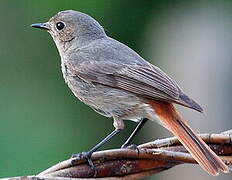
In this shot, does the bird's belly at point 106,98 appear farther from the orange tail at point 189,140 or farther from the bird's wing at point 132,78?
the orange tail at point 189,140

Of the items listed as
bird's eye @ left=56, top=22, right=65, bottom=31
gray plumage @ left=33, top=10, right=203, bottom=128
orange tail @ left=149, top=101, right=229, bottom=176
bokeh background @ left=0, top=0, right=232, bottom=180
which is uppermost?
bird's eye @ left=56, top=22, right=65, bottom=31

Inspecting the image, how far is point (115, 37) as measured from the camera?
28.3 feet

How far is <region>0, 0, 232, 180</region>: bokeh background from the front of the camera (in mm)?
7746

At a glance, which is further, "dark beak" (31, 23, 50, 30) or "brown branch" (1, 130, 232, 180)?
"dark beak" (31, 23, 50, 30)

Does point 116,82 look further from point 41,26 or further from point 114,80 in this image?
point 41,26

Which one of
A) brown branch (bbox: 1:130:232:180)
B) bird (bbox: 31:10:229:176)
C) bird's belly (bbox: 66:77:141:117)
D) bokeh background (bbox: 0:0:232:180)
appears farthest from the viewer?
bokeh background (bbox: 0:0:232:180)

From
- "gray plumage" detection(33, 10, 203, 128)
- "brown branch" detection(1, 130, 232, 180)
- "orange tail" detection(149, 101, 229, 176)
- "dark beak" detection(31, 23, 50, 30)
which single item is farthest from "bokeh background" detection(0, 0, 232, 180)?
"brown branch" detection(1, 130, 232, 180)

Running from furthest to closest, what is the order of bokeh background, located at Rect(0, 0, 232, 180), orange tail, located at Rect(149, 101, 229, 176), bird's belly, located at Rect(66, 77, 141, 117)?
bokeh background, located at Rect(0, 0, 232, 180), bird's belly, located at Rect(66, 77, 141, 117), orange tail, located at Rect(149, 101, 229, 176)

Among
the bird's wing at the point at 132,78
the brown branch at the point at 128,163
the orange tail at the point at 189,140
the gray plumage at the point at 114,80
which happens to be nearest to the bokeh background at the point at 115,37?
the gray plumage at the point at 114,80

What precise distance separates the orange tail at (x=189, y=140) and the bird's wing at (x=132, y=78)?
7 cm

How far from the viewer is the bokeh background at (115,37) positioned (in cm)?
775

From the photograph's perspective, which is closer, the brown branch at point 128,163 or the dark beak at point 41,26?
the brown branch at point 128,163

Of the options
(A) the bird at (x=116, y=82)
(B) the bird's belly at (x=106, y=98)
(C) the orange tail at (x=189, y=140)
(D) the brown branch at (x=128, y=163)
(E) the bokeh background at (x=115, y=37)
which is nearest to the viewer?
(D) the brown branch at (x=128, y=163)

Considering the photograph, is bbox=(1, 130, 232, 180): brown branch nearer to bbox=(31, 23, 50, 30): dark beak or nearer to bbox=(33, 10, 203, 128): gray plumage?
bbox=(33, 10, 203, 128): gray plumage
